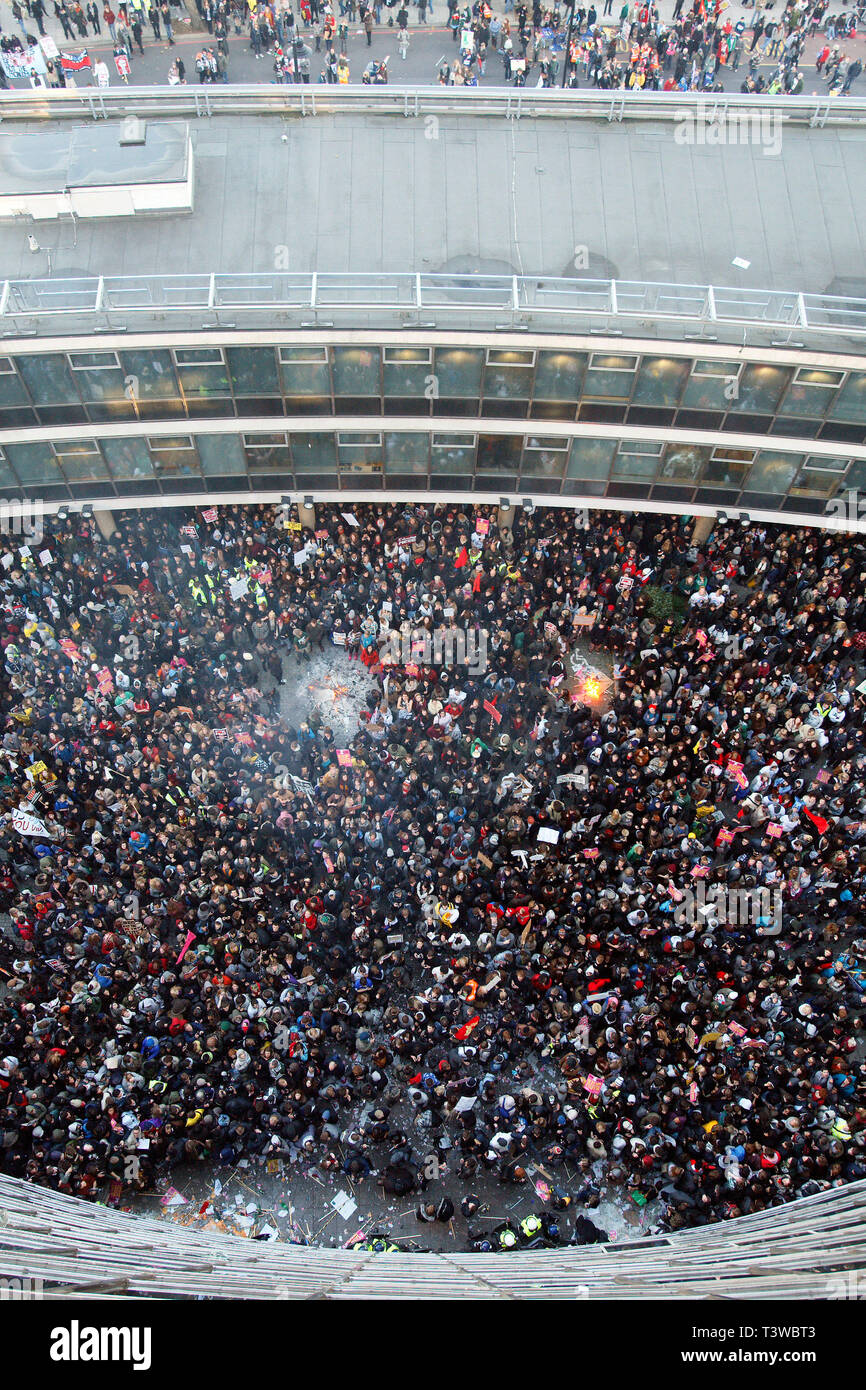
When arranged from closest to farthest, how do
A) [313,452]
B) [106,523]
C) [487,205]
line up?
1. [487,205]
2. [313,452]
3. [106,523]

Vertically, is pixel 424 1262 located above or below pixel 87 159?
below

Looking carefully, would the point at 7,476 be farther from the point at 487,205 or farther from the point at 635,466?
the point at 635,466

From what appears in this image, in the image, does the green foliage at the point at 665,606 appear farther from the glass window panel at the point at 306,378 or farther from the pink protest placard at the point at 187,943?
the pink protest placard at the point at 187,943

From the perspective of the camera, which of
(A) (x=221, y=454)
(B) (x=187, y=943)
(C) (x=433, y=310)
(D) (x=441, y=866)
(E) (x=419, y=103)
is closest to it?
(B) (x=187, y=943)

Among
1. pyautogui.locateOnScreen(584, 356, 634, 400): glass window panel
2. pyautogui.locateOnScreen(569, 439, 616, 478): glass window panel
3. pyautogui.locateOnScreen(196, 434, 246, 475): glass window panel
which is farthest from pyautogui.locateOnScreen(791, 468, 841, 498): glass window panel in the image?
pyautogui.locateOnScreen(196, 434, 246, 475): glass window panel

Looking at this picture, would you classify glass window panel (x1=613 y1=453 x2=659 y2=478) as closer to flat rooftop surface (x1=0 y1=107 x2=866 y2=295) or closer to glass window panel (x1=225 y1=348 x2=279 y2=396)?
flat rooftop surface (x1=0 y1=107 x2=866 y2=295)

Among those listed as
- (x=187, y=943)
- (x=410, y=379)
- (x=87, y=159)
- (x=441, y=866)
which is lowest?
(x=187, y=943)

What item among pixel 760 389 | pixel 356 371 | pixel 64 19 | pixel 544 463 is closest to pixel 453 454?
pixel 544 463
